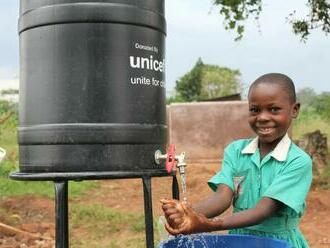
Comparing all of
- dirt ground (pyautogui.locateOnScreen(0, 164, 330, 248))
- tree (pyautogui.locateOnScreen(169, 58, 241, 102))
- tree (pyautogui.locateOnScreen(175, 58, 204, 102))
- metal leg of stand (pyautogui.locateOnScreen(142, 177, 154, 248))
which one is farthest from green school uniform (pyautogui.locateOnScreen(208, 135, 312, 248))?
tree (pyautogui.locateOnScreen(175, 58, 204, 102))

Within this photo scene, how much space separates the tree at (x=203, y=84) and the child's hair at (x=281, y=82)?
1776cm

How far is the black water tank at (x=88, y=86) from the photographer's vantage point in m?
2.47

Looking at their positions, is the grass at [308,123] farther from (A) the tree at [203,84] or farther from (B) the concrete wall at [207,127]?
(B) the concrete wall at [207,127]

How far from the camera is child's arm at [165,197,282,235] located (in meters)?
1.76

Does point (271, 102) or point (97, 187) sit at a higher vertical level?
point (271, 102)

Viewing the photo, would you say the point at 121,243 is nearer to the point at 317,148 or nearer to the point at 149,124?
the point at 149,124

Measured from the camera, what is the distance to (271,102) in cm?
213

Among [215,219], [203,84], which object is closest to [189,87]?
[203,84]

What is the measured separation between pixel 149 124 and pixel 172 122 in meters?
7.56

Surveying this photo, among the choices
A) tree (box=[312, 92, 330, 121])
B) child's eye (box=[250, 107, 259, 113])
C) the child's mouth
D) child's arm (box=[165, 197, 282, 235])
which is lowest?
child's arm (box=[165, 197, 282, 235])

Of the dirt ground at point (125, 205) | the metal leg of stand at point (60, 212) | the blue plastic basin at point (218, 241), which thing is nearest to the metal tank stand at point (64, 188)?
the metal leg of stand at point (60, 212)

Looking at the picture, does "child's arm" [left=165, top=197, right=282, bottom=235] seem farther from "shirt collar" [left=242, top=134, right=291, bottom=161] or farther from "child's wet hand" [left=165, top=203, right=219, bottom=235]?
"shirt collar" [left=242, top=134, right=291, bottom=161]

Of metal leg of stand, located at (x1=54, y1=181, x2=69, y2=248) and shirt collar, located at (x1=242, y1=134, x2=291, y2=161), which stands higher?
shirt collar, located at (x1=242, y1=134, x2=291, y2=161)

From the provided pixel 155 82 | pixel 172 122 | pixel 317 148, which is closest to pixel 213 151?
pixel 172 122
